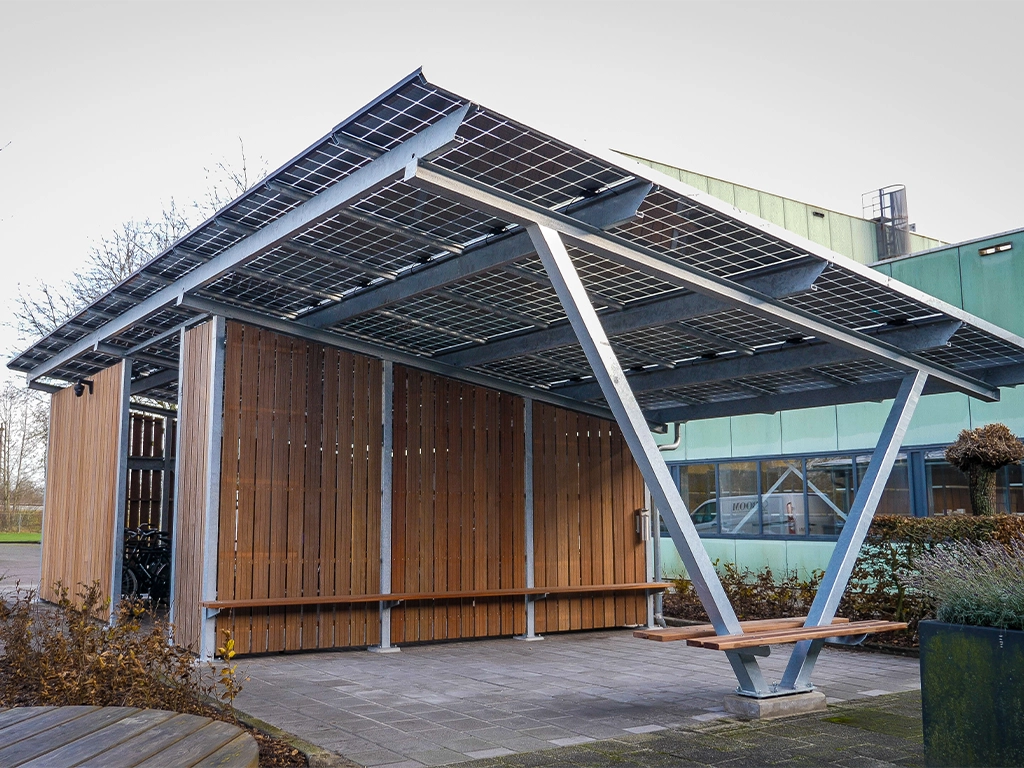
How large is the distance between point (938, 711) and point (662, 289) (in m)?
4.16

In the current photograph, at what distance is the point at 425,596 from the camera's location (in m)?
9.90

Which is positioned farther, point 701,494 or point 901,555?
point 701,494

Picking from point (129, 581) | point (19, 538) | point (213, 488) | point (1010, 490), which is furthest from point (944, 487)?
point (19, 538)

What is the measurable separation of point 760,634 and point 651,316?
306 cm

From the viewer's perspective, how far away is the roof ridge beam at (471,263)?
6094 millimetres

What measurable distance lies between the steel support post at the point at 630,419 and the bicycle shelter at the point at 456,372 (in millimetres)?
22

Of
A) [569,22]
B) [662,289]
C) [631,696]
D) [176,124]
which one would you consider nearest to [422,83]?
[662,289]

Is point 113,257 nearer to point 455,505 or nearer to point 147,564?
point 147,564

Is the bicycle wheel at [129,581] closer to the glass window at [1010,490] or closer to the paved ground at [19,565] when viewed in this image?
the paved ground at [19,565]

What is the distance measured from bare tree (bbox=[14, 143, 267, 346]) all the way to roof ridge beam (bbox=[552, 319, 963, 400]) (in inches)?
591

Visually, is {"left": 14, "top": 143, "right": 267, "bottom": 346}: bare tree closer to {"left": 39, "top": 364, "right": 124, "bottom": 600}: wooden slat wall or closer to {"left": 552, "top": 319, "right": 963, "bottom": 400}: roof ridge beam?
{"left": 39, "top": 364, "right": 124, "bottom": 600}: wooden slat wall

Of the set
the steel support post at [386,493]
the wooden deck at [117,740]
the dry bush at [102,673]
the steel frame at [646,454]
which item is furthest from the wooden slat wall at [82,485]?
the wooden deck at [117,740]

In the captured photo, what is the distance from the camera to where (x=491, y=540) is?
10.8 metres

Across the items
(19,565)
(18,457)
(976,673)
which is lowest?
(19,565)
